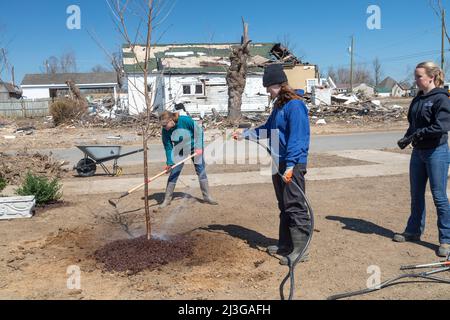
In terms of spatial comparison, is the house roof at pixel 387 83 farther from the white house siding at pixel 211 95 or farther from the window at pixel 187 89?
the window at pixel 187 89

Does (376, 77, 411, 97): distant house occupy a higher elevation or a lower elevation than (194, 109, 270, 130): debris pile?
higher

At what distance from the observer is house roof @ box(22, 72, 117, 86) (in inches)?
2402

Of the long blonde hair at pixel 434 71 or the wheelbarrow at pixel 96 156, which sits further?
the wheelbarrow at pixel 96 156

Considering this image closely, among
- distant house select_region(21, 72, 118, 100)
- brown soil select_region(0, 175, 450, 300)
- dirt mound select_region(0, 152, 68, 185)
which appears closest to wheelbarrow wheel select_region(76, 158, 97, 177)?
dirt mound select_region(0, 152, 68, 185)

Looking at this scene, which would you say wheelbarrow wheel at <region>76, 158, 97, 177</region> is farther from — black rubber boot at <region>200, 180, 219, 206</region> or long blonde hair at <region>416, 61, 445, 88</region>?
long blonde hair at <region>416, 61, 445, 88</region>

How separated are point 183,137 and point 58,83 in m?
59.7

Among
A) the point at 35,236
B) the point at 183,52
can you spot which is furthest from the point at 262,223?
the point at 183,52

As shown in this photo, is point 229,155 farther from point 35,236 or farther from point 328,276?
point 328,276

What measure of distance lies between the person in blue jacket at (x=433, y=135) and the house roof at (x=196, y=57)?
77.3ft

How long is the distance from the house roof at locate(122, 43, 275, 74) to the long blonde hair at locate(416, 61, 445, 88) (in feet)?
77.5

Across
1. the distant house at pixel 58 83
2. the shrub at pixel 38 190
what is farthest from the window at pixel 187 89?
the distant house at pixel 58 83

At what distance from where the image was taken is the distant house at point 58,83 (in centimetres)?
5975

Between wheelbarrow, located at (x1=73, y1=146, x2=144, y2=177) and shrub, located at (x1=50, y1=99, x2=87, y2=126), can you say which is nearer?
wheelbarrow, located at (x1=73, y1=146, x2=144, y2=177)

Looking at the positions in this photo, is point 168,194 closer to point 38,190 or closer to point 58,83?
point 38,190
